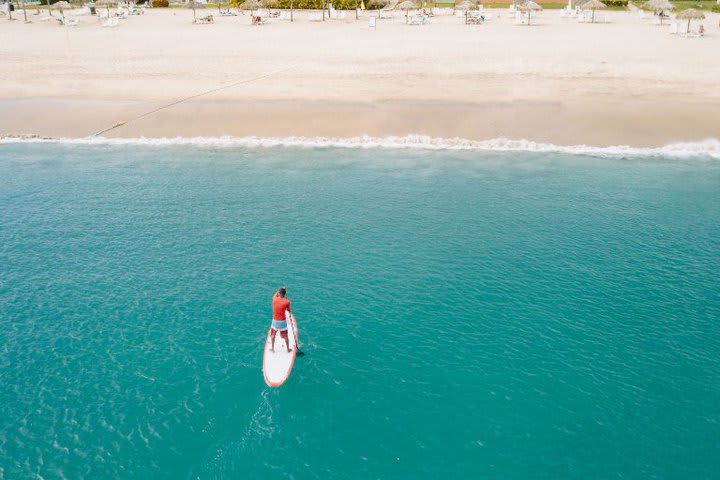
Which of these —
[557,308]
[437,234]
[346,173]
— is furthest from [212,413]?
[346,173]

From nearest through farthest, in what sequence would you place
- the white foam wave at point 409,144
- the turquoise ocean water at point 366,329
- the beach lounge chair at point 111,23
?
the turquoise ocean water at point 366,329, the white foam wave at point 409,144, the beach lounge chair at point 111,23

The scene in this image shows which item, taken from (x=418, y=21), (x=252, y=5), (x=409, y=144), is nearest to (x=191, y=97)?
(x=409, y=144)

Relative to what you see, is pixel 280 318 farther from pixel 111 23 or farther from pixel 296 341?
pixel 111 23

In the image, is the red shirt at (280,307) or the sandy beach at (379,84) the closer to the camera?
the red shirt at (280,307)

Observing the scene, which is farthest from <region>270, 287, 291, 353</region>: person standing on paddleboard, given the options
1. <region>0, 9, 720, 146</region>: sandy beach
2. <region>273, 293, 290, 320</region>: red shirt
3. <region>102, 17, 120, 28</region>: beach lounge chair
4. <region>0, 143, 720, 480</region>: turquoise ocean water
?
<region>102, 17, 120, 28</region>: beach lounge chair

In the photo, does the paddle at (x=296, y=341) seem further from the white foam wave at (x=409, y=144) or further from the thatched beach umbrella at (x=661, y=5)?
the thatched beach umbrella at (x=661, y=5)

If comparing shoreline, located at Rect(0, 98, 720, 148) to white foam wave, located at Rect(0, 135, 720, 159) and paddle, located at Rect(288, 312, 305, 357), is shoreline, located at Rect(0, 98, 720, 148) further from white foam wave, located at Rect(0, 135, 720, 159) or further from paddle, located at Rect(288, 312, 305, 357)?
→ paddle, located at Rect(288, 312, 305, 357)

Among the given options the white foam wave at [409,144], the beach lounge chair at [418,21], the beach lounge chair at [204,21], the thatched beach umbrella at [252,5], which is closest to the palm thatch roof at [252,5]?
the thatched beach umbrella at [252,5]
